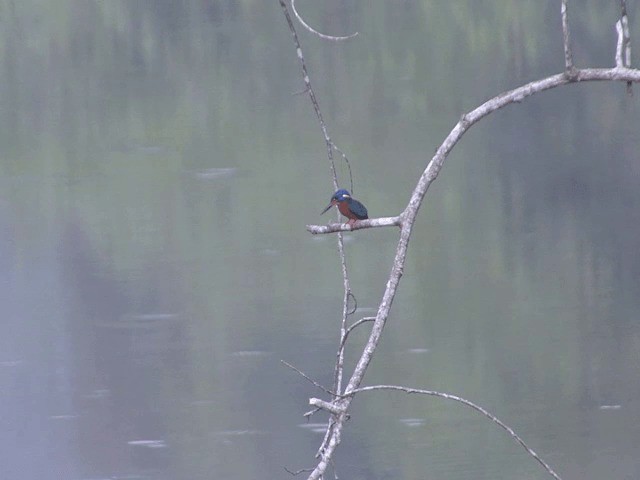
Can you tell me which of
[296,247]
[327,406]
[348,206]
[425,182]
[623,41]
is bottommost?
[296,247]

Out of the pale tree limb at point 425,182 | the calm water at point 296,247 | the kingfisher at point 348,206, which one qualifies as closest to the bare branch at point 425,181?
the pale tree limb at point 425,182

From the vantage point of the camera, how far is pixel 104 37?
8953 millimetres

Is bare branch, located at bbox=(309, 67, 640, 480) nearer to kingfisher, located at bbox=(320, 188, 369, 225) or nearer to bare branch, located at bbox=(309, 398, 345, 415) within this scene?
bare branch, located at bbox=(309, 398, 345, 415)

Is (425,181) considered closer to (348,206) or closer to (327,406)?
(327,406)

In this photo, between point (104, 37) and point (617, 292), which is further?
point (104, 37)

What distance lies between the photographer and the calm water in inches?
161

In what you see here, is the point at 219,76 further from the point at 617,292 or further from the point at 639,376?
the point at 639,376

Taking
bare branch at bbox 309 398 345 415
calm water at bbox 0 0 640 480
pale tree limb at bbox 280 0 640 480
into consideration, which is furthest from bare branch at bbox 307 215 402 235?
calm water at bbox 0 0 640 480

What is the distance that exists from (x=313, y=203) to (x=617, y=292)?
1.67 meters

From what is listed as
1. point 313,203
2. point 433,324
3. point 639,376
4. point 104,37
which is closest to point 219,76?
point 104,37

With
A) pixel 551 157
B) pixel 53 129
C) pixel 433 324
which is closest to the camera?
pixel 433 324

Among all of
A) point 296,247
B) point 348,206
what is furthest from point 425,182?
point 296,247

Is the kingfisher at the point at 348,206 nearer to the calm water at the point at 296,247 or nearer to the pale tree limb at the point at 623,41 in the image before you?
the pale tree limb at the point at 623,41

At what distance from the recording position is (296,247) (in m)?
5.52
